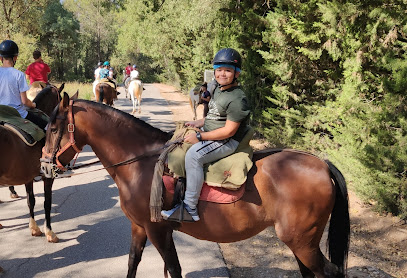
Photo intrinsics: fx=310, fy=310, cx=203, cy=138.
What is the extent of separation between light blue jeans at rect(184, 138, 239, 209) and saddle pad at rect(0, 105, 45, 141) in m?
2.90

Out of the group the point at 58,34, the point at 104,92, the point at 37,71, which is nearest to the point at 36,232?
the point at 37,71

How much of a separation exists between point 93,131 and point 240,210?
6.12ft

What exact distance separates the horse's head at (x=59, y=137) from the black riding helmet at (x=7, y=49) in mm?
2079

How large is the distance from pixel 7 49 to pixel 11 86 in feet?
1.83

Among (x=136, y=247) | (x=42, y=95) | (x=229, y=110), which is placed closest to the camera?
(x=229, y=110)

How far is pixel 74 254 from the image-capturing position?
15.3 feet

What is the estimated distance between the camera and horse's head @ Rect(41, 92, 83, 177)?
348 centimetres

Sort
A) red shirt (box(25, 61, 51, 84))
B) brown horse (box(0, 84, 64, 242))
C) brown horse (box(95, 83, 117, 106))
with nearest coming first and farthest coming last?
brown horse (box(0, 84, 64, 242)) → red shirt (box(25, 61, 51, 84)) → brown horse (box(95, 83, 117, 106))

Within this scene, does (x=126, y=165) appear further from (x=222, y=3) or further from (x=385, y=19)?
(x=222, y=3)

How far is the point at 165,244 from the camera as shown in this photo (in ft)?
11.2

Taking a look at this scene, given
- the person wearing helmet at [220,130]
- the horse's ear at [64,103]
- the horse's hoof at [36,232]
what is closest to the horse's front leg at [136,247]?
the person wearing helmet at [220,130]

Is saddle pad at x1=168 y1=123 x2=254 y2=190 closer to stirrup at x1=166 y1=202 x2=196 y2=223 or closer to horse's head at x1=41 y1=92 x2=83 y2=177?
stirrup at x1=166 y1=202 x2=196 y2=223

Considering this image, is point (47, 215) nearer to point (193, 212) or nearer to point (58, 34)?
point (193, 212)

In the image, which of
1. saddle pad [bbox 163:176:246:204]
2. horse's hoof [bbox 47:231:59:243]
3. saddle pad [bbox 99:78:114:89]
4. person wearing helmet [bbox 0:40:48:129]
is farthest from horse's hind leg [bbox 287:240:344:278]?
saddle pad [bbox 99:78:114:89]
